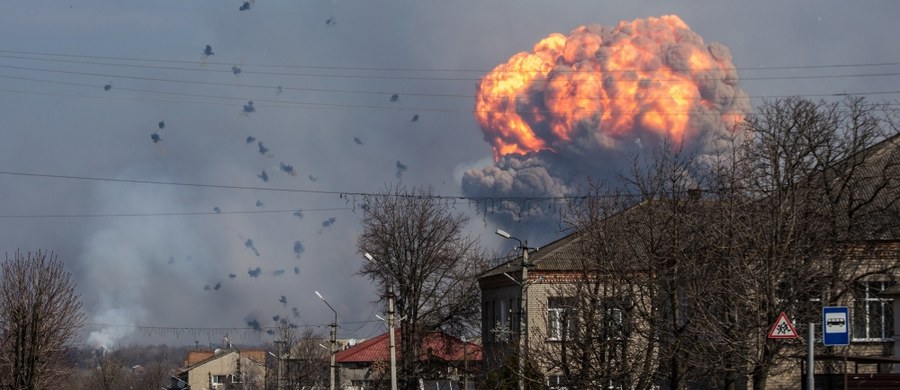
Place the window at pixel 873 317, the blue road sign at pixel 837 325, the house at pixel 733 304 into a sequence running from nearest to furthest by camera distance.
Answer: the blue road sign at pixel 837 325 < the house at pixel 733 304 < the window at pixel 873 317

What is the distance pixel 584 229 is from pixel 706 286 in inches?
251

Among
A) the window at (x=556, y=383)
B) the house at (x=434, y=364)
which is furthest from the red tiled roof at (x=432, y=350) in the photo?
the window at (x=556, y=383)

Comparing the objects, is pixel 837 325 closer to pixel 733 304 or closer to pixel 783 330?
pixel 783 330

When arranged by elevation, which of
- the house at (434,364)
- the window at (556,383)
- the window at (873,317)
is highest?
the window at (873,317)

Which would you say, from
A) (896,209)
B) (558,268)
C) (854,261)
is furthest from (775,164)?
(558,268)

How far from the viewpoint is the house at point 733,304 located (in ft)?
110

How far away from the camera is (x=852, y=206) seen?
4200cm

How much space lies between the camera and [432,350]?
234 feet

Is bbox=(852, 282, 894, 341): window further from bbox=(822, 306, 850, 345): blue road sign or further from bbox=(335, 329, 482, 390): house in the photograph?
bbox=(822, 306, 850, 345): blue road sign

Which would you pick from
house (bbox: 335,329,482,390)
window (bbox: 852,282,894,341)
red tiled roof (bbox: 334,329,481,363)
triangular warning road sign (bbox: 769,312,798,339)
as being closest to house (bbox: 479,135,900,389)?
window (bbox: 852,282,894,341)

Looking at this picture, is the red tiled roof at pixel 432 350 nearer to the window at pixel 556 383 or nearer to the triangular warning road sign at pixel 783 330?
the window at pixel 556 383

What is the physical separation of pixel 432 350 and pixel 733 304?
40.3 m

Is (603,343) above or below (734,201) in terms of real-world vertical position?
below

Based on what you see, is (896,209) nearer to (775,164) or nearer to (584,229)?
(775,164)
